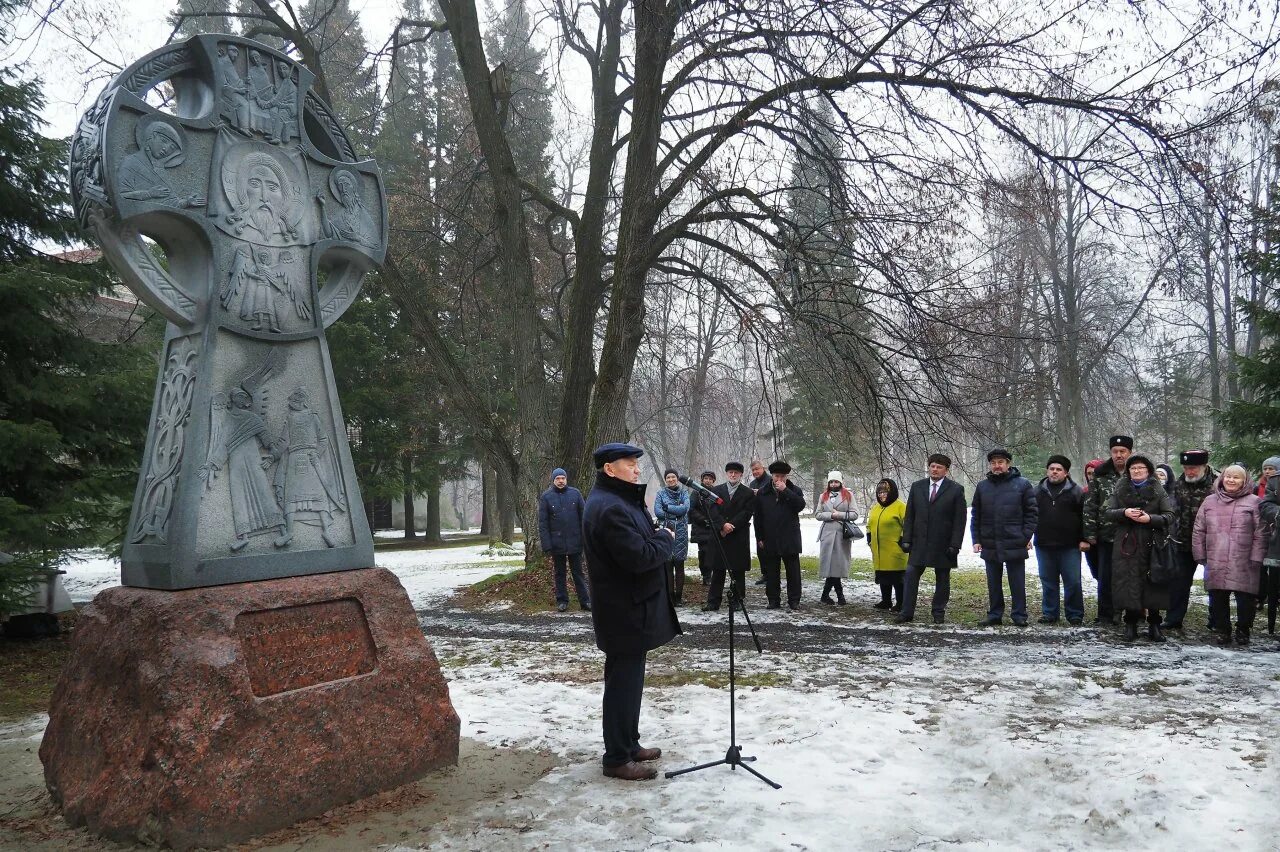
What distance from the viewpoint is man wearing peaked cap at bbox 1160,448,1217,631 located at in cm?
811

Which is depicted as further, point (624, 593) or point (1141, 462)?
point (1141, 462)

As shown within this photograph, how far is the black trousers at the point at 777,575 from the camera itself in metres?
10.5

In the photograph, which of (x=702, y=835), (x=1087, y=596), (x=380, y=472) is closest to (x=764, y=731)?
(x=702, y=835)

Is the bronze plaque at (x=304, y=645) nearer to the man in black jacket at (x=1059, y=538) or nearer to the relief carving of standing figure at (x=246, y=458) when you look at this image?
the relief carving of standing figure at (x=246, y=458)

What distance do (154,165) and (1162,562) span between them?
26.0 feet

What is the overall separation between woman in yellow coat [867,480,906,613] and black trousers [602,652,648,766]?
6.09 metres

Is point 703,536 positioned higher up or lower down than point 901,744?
higher up

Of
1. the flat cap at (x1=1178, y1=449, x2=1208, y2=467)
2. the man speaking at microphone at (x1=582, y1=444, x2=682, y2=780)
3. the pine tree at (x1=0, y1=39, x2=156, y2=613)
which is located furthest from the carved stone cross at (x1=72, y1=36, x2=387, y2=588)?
the flat cap at (x1=1178, y1=449, x2=1208, y2=467)

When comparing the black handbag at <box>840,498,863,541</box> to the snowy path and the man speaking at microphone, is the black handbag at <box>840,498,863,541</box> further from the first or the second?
the man speaking at microphone

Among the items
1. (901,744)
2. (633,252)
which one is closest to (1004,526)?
(901,744)

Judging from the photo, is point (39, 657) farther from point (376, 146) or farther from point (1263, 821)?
point (376, 146)

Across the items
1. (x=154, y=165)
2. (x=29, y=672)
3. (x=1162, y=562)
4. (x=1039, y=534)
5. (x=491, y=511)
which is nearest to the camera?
(x=154, y=165)

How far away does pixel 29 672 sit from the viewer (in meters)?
7.20

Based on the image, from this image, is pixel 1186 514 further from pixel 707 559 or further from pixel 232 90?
pixel 232 90
